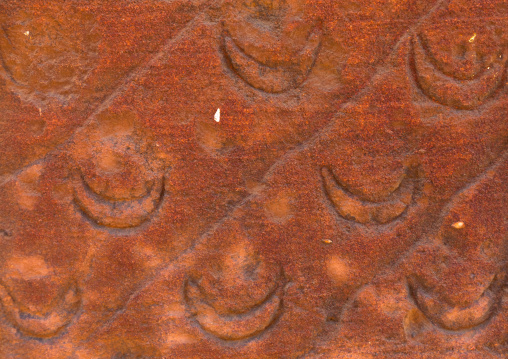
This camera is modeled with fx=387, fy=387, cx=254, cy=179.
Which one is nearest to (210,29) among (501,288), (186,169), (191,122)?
(191,122)

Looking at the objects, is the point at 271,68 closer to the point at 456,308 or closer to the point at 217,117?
the point at 217,117

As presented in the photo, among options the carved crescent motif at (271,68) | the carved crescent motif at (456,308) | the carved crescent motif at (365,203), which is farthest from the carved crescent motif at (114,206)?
the carved crescent motif at (456,308)

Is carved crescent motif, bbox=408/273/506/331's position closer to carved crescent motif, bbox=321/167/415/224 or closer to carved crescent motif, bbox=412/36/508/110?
carved crescent motif, bbox=321/167/415/224

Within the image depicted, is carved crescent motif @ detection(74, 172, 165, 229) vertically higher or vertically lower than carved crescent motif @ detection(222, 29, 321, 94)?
lower

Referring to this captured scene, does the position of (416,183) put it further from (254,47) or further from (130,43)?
(130,43)

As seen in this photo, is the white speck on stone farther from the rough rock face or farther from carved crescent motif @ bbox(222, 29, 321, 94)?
carved crescent motif @ bbox(222, 29, 321, 94)

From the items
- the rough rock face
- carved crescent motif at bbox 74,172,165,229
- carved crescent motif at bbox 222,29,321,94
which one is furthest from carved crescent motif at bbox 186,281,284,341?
carved crescent motif at bbox 222,29,321,94

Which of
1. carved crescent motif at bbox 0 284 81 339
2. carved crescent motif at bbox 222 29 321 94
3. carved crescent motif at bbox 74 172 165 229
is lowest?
carved crescent motif at bbox 0 284 81 339

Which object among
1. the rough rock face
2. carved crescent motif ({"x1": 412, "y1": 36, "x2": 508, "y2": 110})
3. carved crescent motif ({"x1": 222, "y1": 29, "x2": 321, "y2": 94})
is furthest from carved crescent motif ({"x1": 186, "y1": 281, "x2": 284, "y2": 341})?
carved crescent motif ({"x1": 412, "y1": 36, "x2": 508, "y2": 110})

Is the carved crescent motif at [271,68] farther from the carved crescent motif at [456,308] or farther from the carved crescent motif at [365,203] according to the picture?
the carved crescent motif at [456,308]
